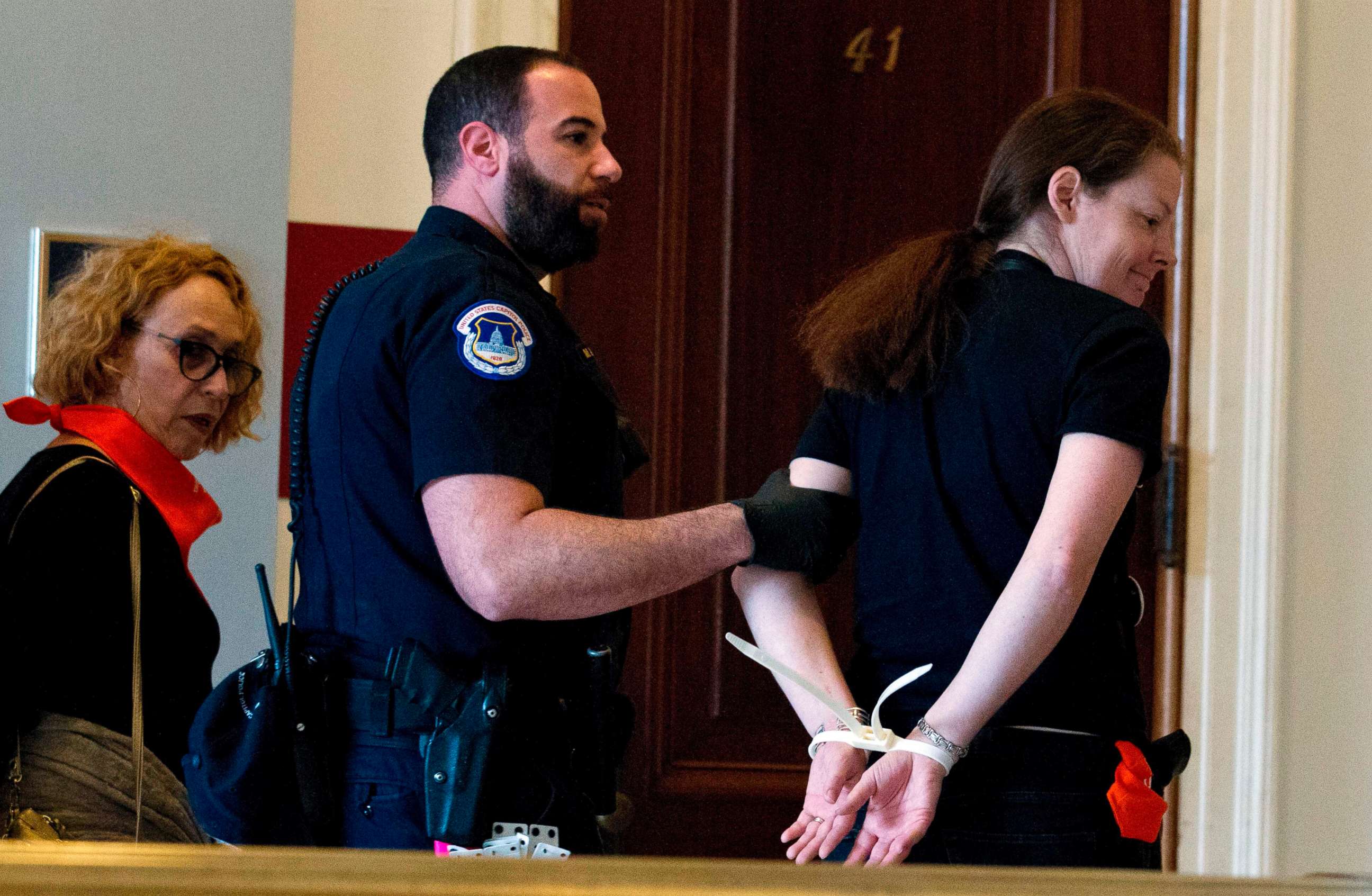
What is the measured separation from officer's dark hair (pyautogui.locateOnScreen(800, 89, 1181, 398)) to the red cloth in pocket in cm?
38

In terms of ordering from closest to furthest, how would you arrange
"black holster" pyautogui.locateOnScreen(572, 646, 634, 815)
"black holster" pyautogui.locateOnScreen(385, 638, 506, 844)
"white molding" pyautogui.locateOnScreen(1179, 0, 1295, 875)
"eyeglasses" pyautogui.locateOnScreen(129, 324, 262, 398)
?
1. "black holster" pyautogui.locateOnScreen(385, 638, 506, 844)
2. "black holster" pyautogui.locateOnScreen(572, 646, 634, 815)
3. "eyeglasses" pyautogui.locateOnScreen(129, 324, 262, 398)
4. "white molding" pyautogui.locateOnScreen(1179, 0, 1295, 875)

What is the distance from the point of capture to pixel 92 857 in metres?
0.31

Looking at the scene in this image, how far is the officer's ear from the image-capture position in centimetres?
162

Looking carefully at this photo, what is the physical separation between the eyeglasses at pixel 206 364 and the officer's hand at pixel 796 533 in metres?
0.97

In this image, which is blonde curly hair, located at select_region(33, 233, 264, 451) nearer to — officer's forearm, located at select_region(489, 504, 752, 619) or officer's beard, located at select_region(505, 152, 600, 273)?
officer's beard, located at select_region(505, 152, 600, 273)

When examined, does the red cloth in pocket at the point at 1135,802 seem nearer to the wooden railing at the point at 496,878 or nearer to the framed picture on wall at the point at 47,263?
the wooden railing at the point at 496,878

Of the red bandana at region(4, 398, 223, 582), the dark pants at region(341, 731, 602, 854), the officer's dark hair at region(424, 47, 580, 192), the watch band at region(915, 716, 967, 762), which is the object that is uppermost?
the officer's dark hair at region(424, 47, 580, 192)

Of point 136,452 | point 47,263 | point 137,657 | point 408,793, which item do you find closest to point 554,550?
point 408,793

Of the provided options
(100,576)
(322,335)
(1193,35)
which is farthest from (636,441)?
(1193,35)

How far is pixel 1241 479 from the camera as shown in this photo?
2.55 meters

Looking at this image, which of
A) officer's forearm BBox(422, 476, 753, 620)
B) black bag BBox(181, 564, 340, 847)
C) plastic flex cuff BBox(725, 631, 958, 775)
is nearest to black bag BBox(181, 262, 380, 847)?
black bag BBox(181, 564, 340, 847)

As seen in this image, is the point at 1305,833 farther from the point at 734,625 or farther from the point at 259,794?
the point at 259,794

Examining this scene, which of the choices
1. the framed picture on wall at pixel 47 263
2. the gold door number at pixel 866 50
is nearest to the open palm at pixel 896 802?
the framed picture on wall at pixel 47 263

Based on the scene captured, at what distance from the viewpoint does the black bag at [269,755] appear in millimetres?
1348
